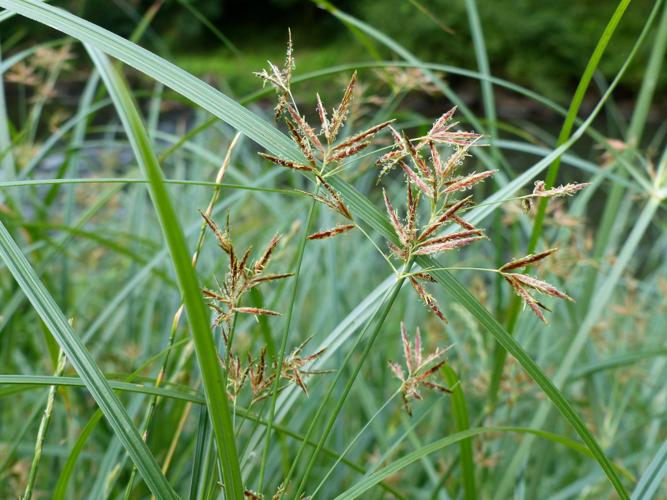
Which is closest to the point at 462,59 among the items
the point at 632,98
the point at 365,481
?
the point at 632,98

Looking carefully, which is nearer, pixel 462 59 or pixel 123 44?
pixel 123 44

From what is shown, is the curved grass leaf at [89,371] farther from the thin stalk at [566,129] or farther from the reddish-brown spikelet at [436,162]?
the thin stalk at [566,129]

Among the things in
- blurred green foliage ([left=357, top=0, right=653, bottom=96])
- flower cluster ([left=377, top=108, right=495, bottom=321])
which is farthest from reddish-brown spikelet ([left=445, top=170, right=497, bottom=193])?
blurred green foliage ([left=357, top=0, right=653, bottom=96])

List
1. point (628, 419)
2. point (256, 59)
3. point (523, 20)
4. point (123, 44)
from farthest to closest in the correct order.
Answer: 1. point (256, 59)
2. point (523, 20)
3. point (628, 419)
4. point (123, 44)

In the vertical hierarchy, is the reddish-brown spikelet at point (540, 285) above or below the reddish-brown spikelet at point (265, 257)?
below

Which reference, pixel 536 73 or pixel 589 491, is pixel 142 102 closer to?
pixel 536 73

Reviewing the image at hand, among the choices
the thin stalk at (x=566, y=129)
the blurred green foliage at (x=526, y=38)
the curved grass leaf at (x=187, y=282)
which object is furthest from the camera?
the blurred green foliage at (x=526, y=38)

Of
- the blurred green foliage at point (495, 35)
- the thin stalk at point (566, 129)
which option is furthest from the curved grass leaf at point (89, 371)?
the blurred green foliage at point (495, 35)

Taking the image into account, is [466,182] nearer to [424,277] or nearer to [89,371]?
[424,277]

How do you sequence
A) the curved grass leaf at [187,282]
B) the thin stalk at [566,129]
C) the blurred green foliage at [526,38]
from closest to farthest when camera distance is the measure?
1. the curved grass leaf at [187,282]
2. the thin stalk at [566,129]
3. the blurred green foliage at [526,38]
